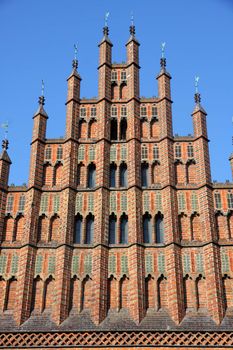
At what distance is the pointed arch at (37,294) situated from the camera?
21.4m

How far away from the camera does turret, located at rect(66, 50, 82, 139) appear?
993 inches

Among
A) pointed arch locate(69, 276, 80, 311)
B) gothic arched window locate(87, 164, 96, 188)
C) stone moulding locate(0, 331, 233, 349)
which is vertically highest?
gothic arched window locate(87, 164, 96, 188)

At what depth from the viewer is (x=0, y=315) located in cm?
2122

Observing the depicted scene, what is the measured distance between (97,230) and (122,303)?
3.11m

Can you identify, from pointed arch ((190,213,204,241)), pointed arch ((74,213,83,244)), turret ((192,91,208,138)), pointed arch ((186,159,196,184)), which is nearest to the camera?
pointed arch ((190,213,204,241))

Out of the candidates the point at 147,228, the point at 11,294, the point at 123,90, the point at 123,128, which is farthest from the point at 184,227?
the point at 123,90

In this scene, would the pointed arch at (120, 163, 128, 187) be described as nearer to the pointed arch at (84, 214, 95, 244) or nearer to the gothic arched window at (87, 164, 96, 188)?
the gothic arched window at (87, 164, 96, 188)

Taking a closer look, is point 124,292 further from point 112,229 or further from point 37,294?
point 37,294

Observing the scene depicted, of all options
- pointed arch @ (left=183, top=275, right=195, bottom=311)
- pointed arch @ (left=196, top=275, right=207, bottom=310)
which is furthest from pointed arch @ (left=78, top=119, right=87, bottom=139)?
pointed arch @ (left=196, top=275, right=207, bottom=310)

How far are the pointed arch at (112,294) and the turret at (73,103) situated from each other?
685cm

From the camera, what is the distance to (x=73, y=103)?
25.8 meters

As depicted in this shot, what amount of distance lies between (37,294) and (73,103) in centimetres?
896

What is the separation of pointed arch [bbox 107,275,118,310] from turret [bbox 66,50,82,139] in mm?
6848

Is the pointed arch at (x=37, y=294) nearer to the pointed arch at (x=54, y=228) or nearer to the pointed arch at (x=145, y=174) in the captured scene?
the pointed arch at (x=54, y=228)
